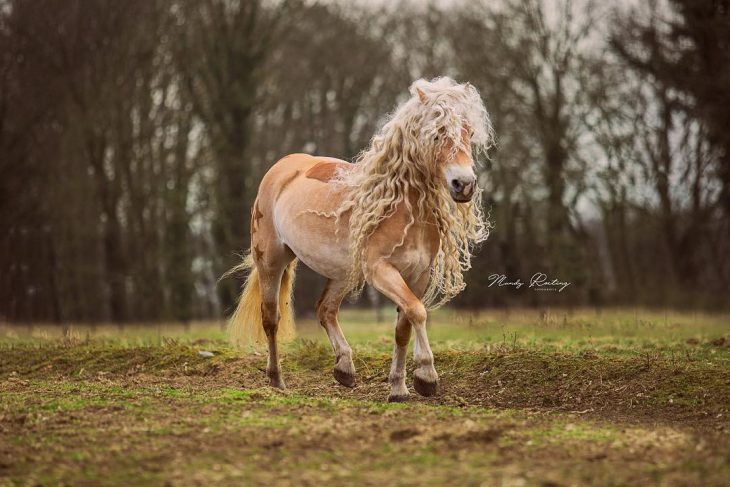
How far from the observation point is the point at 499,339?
12.5 meters

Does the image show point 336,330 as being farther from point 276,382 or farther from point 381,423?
point 381,423

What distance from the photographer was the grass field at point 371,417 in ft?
16.9

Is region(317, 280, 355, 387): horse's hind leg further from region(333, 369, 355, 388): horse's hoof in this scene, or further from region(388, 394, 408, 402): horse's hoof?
region(388, 394, 408, 402): horse's hoof

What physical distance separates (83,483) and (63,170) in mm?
20102

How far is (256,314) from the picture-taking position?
9859 millimetres

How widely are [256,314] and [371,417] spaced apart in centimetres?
351

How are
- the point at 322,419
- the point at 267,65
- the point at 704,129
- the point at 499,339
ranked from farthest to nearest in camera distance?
1. the point at 267,65
2. the point at 704,129
3. the point at 499,339
4. the point at 322,419

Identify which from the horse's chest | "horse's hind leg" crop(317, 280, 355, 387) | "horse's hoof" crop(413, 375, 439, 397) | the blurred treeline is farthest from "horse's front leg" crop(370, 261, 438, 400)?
the blurred treeline

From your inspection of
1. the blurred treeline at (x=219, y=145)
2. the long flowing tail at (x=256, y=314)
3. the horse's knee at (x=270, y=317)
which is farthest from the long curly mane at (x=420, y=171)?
the blurred treeline at (x=219, y=145)

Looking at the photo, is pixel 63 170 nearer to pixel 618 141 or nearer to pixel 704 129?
pixel 618 141

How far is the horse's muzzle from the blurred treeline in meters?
12.9

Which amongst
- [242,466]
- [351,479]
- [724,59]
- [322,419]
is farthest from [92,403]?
[724,59]

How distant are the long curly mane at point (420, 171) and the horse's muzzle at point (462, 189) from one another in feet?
1.12

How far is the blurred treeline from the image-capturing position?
70.3ft
